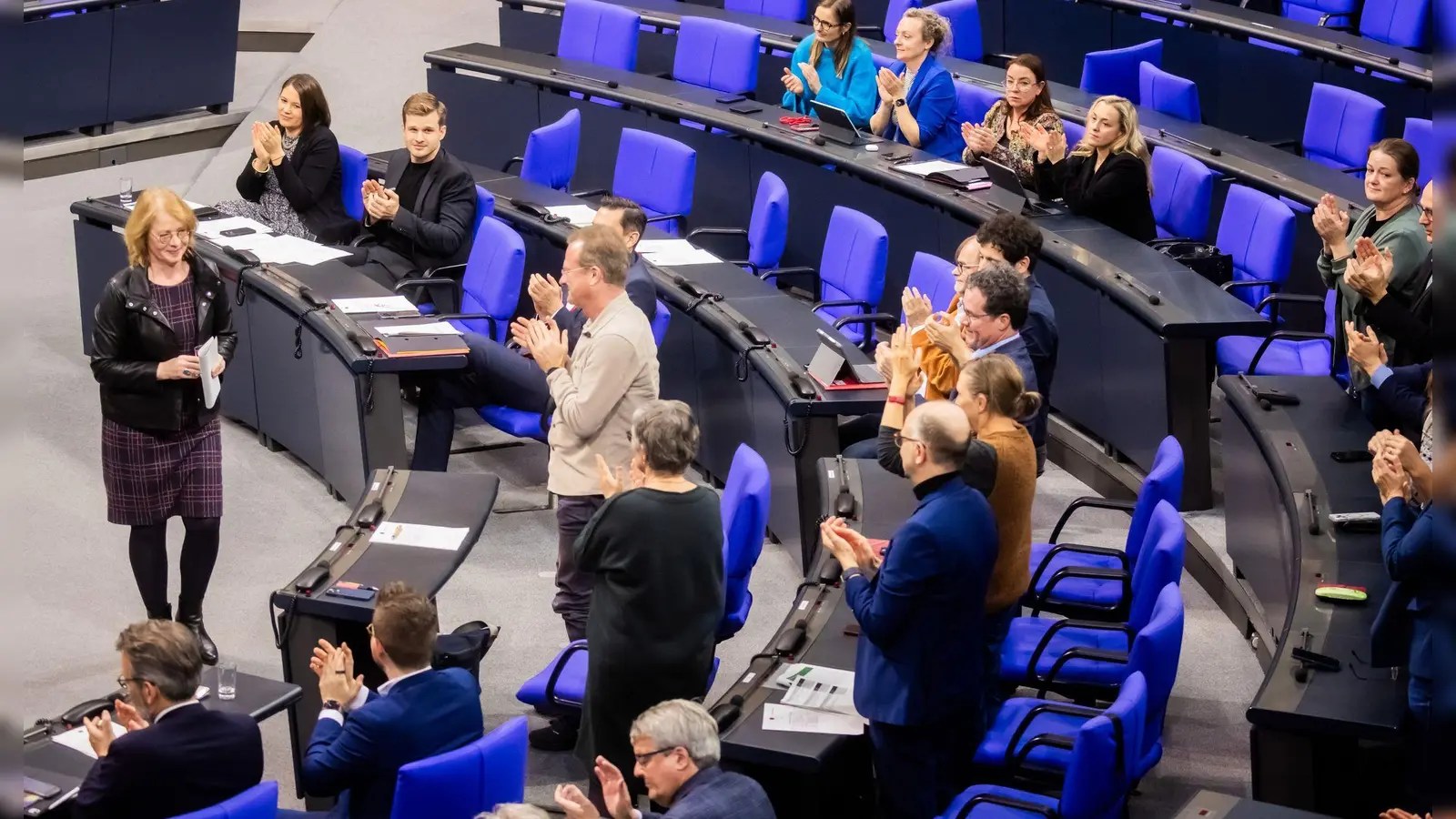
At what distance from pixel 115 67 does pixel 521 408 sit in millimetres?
6137

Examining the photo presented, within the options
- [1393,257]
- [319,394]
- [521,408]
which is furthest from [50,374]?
→ [1393,257]

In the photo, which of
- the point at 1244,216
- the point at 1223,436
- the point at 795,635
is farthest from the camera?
the point at 1244,216

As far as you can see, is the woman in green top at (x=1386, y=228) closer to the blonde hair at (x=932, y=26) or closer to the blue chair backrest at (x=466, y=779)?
the blonde hair at (x=932, y=26)

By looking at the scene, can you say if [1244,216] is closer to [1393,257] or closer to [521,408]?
[1393,257]

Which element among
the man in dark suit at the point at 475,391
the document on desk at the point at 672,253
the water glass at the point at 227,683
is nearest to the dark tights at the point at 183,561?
the man in dark suit at the point at 475,391

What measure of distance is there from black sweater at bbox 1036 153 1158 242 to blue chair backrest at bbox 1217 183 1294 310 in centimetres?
34

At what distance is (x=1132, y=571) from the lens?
185 inches

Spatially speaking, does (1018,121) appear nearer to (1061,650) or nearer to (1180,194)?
(1180,194)

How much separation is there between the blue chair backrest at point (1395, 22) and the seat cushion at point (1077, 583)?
5.85 metres

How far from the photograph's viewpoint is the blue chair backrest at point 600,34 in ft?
34.1

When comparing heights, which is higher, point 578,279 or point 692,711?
point 578,279

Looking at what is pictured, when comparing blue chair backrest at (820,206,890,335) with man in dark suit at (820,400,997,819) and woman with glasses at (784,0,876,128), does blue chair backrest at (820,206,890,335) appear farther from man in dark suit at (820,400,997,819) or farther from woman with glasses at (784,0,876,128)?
man in dark suit at (820,400,997,819)

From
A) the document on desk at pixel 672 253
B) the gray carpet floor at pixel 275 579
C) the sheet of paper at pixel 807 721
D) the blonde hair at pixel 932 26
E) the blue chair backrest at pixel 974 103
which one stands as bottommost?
the gray carpet floor at pixel 275 579

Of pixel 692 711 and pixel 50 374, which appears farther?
pixel 50 374
